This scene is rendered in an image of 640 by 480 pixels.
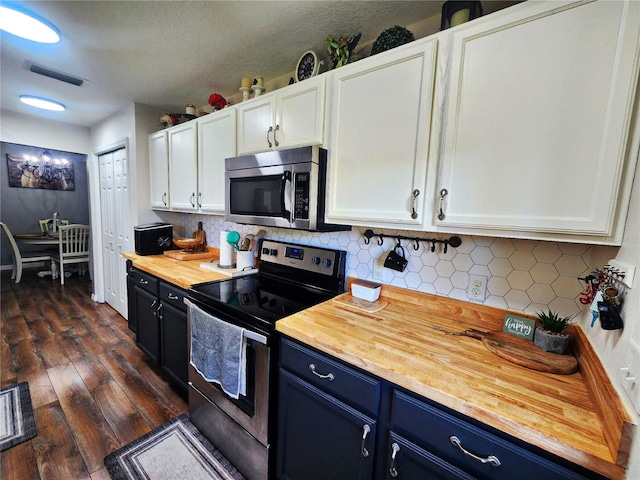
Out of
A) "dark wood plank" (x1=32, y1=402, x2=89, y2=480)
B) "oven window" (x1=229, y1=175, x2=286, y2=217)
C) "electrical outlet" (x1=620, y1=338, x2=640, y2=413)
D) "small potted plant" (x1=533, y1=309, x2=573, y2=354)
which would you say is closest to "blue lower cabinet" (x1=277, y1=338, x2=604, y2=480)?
"electrical outlet" (x1=620, y1=338, x2=640, y2=413)

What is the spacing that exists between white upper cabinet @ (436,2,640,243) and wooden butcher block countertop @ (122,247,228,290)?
1.58 meters

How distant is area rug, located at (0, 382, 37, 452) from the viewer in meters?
1.61

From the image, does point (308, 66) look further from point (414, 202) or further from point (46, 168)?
point (46, 168)

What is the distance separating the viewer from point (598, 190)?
0.80 metres

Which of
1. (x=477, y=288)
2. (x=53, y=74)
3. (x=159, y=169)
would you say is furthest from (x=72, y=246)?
(x=477, y=288)

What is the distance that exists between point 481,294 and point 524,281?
181 mm

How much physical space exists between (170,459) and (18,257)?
209 inches

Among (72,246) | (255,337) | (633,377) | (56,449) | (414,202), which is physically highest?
(414,202)

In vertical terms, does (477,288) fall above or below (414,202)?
below

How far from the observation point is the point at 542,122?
34.4 inches

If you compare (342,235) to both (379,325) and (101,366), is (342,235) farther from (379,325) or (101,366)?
(101,366)

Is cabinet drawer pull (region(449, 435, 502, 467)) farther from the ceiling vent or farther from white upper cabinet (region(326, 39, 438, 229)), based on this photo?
the ceiling vent

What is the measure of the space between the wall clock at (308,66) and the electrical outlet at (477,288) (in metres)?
1.42

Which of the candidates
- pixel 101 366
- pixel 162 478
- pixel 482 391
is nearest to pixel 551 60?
pixel 482 391
